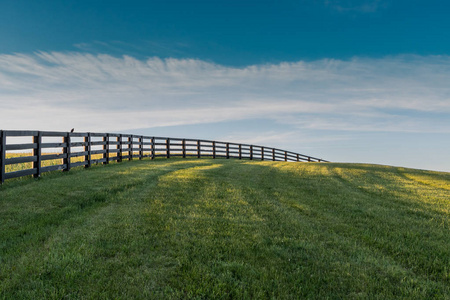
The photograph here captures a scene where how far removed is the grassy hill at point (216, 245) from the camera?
3613 mm

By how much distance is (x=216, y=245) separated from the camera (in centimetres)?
474

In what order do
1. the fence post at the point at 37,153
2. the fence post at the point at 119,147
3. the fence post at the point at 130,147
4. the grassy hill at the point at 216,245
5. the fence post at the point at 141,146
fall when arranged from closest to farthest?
the grassy hill at the point at 216,245
the fence post at the point at 37,153
the fence post at the point at 119,147
the fence post at the point at 130,147
the fence post at the point at 141,146

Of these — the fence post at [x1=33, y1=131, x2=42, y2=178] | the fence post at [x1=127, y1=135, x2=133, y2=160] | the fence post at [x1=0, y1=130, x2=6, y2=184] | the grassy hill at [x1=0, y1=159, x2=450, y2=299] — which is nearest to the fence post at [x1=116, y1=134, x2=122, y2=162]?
the fence post at [x1=127, y1=135, x2=133, y2=160]

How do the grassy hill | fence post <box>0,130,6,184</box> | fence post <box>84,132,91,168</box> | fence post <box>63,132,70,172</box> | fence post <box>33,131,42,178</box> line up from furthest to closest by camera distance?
fence post <box>84,132,91,168</box> → fence post <box>63,132,70,172</box> → fence post <box>33,131,42,178</box> → fence post <box>0,130,6,184</box> → the grassy hill

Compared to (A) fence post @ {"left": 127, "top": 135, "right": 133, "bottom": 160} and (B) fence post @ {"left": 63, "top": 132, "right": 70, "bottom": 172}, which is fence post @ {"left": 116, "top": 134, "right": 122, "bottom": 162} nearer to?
(A) fence post @ {"left": 127, "top": 135, "right": 133, "bottom": 160}

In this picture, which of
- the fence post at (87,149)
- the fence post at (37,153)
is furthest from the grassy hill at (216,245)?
the fence post at (87,149)

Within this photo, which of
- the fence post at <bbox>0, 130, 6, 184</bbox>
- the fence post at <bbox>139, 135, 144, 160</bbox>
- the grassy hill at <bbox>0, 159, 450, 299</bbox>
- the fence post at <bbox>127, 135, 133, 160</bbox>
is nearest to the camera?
the grassy hill at <bbox>0, 159, 450, 299</bbox>

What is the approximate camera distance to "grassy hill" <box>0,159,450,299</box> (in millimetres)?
3613

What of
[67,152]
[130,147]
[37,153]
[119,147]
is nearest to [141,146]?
[130,147]

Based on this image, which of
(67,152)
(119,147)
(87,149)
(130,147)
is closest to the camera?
(67,152)

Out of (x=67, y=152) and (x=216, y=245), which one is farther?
(x=67, y=152)

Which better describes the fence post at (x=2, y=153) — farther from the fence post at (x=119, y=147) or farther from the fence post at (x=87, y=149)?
the fence post at (x=119, y=147)

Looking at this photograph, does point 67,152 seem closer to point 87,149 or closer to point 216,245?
point 87,149

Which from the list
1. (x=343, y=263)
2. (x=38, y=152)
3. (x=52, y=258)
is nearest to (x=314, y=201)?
(x=343, y=263)
